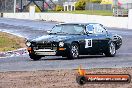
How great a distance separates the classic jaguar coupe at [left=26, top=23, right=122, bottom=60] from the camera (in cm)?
1831

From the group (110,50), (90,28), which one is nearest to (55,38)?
(90,28)

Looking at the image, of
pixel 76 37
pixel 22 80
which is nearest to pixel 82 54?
pixel 76 37

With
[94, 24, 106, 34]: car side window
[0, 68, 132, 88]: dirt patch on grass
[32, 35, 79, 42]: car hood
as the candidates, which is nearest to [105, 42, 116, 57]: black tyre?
[94, 24, 106, 34]: car side window

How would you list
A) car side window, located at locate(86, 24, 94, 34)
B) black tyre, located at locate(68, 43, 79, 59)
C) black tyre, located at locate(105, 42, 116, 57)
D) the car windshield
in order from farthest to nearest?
black tyre, located at locate(105, 42, 116, 57) → car side window, located at locate(86, 24, 94, 34) → the car windshield → black tyre, located at locate(68, 43, 79, 59)

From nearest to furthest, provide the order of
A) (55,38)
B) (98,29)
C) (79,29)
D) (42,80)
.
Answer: (42,80)
(55,38)
(79,29)
(98,29)

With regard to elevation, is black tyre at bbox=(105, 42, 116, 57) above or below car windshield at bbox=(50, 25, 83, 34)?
below

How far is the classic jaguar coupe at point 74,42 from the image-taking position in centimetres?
1831

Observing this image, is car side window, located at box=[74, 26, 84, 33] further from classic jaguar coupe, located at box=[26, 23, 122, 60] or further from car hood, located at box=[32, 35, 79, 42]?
car hood, located at box=[32, 35, 79, 42]

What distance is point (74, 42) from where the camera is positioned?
18875 mm

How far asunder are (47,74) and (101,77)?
233 inches

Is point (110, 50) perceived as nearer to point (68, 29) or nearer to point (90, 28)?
point (90, 28)

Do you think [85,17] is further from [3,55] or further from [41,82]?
[41,82]

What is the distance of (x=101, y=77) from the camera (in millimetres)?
6855

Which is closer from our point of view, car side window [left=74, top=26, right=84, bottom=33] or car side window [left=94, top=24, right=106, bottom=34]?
car side window [left=74, top=26, right=84, bottom=33]
